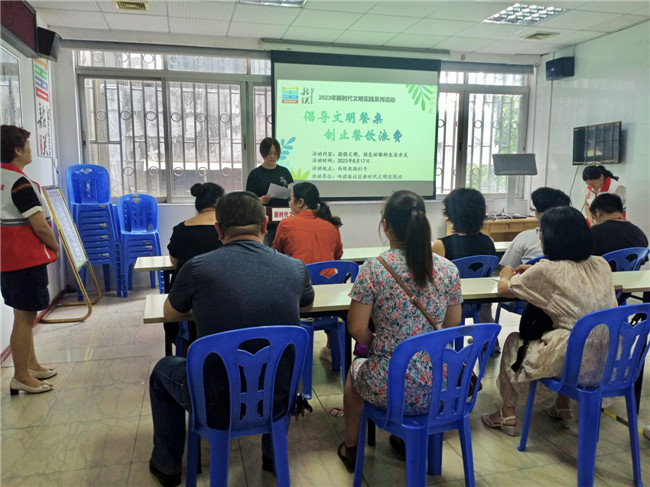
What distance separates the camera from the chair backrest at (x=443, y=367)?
157 centimetres

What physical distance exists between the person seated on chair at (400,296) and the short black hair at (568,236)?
528mm

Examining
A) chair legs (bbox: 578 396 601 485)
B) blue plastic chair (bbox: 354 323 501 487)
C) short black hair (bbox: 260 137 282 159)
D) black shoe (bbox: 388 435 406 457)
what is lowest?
black shoe (bbox: 388 435 406 457)

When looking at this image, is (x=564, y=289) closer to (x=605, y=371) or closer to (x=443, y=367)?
(x=605, y=371)

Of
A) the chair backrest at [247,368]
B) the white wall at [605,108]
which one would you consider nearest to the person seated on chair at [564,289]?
the chair backrest at [247,368]

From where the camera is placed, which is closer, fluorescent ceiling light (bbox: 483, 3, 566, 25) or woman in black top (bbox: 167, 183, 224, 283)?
woman in black top (bbox: 167, 183, 224, 283)

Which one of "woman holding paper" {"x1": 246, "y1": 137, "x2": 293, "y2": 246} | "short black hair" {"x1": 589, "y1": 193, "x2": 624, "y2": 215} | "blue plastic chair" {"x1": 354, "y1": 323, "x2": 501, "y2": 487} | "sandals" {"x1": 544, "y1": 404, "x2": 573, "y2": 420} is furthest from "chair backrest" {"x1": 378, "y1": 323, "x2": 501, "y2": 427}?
"woman holding paper" {"x1": 246, "y1": 137, "x2": 293, "y2": 246}

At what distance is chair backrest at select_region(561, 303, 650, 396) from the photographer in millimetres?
1855

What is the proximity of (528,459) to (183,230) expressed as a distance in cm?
200

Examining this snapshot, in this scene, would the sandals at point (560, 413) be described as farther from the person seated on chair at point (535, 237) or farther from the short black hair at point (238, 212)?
the short black hair at point (238, 212)

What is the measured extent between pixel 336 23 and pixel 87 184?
2894 mm

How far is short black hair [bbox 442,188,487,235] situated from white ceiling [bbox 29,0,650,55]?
2282 mm

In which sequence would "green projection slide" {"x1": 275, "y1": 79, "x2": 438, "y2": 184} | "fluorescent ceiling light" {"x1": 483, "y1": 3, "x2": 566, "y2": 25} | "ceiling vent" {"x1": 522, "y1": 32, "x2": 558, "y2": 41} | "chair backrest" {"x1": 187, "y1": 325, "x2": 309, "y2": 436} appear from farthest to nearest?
"green projection slide" {"x1": 275, "y1": 79, "x2": 438, "y2": 184}, "ceiling vent" {"x1": 522, "y1": 32, "x2": 558, "y2": 41}, "fluorescent ceiling light" {"x1": 483, "y1": 3, "x2": 566, "y2": 25}, "chair backrest" {"x1": 187, "y1": 325, "x2": 309, "y2": 436}

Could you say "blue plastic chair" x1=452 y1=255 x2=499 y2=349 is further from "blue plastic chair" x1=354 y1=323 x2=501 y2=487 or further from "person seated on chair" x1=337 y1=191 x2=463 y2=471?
"blue plastic chair" x1=354 y1=323 x2=501 y2=487

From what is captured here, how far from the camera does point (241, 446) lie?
2.25 metres
